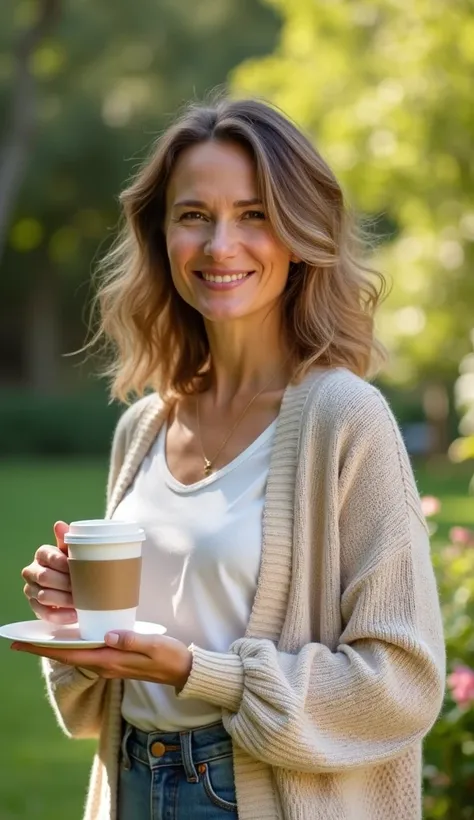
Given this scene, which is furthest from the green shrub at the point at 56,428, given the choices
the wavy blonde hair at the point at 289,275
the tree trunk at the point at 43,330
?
the wavy blonde hair at the point at 289,275

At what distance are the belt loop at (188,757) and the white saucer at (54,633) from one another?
0.23 m

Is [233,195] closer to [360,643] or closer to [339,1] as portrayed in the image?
[360,643]

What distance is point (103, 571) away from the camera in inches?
95.0

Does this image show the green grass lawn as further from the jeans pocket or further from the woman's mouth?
the woman's mouth

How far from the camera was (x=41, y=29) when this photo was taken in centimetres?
2084

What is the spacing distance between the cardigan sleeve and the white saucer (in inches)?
4.7

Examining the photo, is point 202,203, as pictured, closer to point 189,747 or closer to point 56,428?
point 189,747

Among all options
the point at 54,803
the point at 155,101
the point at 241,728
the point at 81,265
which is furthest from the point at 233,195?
the point at 81,265

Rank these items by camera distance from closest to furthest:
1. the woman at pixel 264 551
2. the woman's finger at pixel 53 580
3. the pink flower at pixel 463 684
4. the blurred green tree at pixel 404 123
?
the woman at pixel 264 551, the woman's finger at pixel 53 580, the pink flower at pixel 463 684, the blurred green tree at pixel 404 123

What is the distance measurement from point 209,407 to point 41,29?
1899cm

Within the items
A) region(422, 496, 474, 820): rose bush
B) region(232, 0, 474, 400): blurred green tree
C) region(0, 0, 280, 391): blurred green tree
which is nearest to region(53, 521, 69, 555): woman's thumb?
region(422, 496, 474, 820): rose bush

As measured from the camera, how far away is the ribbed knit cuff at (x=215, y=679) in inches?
97.4


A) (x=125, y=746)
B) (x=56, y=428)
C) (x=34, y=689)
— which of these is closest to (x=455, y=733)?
(x=125, y=746)

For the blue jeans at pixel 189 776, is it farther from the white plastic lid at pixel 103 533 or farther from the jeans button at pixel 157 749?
the white plastic lid at pixel 103 533
